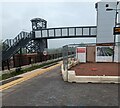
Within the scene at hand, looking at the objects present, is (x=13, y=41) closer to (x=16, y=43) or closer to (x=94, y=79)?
(x=16, y=43)

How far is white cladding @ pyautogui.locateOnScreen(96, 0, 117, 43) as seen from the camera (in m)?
47.2

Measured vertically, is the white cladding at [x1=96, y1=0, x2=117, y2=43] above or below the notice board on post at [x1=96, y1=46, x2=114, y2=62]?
above

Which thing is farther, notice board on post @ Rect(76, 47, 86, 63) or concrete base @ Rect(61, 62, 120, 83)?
notice board on post @ Rect(76, 47, 86, 63)

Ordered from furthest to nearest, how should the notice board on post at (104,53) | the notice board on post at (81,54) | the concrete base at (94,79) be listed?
the notice board on post at (81,54) < the notice board on post at (104,53) < the concrete base at (94,79)

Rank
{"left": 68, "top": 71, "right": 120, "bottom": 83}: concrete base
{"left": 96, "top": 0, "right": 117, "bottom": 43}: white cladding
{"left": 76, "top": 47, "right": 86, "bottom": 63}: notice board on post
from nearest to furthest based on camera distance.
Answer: {"left": 68, "top": 71, "right": 120, "bottom": 83}: concrete base, {"left": 76, "top": 47, "right": 86, "bottom": 63}: notice board on post, {"left": 96, "top": 0, "right": 117, "bottom": 43}: white cladding

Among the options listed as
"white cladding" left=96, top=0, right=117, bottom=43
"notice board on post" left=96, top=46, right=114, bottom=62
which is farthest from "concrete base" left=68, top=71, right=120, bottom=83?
"white cladding" left=96, top=0, right=117, bottom=43

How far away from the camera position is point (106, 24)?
47.9 meters

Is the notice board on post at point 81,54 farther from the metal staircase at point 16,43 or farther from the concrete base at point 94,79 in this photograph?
the concrete base at point 94,79

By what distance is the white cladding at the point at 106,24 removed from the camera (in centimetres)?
4719

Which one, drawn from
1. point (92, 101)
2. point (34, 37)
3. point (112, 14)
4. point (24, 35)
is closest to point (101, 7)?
point (112, 14)

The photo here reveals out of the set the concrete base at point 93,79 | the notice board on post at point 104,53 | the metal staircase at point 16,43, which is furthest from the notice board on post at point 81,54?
the concrete base at point 93,79

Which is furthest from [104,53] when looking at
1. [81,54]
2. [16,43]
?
[16,43]

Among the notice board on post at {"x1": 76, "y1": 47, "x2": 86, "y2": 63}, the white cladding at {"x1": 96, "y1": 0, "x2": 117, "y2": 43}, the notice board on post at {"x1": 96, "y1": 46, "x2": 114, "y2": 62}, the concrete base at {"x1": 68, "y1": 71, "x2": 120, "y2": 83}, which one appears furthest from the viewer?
the white cladding at {"x1": 96, "y1": 0, "x2": 117, "y2": 43}

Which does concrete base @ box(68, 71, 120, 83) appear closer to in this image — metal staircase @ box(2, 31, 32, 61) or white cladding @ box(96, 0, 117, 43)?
metal staircase @ box(2, 31, 32, 61)
